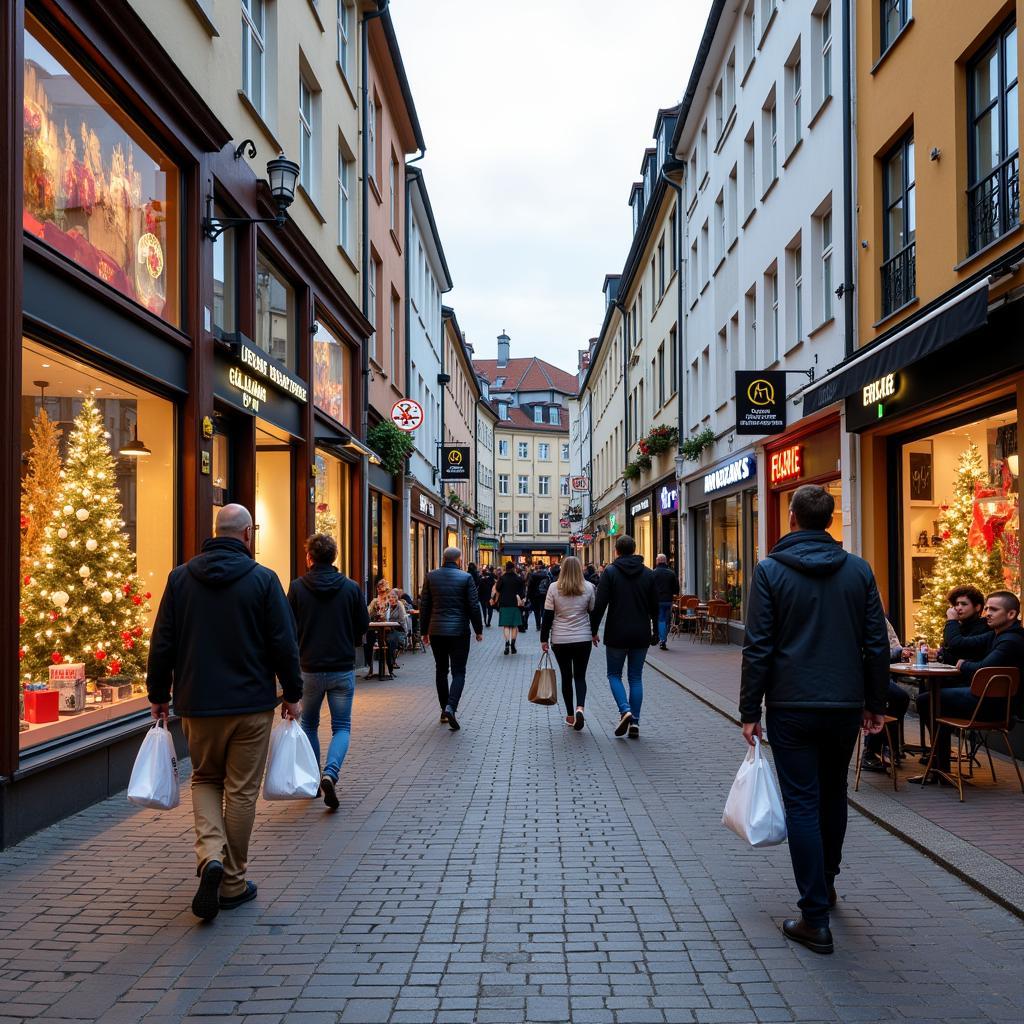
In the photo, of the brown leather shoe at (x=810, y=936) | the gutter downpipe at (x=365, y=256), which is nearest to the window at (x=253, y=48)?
the gutter downpipe at (x=365, y=256)

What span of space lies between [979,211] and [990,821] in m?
6.33

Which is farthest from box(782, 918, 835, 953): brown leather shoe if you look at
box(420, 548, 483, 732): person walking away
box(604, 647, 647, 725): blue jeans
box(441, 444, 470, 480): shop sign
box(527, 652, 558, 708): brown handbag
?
box(441, 444, 470, 480): shop sign

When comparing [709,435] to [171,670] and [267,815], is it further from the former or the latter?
[171,670]

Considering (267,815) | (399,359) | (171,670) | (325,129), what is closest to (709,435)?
(399,359)

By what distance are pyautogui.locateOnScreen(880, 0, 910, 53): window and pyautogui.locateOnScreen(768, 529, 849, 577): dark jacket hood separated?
9.93 meters

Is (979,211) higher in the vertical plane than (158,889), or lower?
higher

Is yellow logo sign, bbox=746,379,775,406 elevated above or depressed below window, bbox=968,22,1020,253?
below

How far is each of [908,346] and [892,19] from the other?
18.8 feet

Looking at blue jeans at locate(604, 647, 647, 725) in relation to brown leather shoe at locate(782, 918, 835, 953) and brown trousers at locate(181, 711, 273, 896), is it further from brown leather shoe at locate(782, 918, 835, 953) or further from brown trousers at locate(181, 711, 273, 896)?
brown leather shoe at locate(782, 918, 835, 953)

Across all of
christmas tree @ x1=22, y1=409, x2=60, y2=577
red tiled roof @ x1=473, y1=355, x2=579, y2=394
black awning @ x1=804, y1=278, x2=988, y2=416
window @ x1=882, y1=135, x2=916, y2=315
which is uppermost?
red tiled roof @ x1=473, y1=355, x2=579, y2=394

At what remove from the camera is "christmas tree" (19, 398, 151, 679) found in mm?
7910

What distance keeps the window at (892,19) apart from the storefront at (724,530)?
842cm

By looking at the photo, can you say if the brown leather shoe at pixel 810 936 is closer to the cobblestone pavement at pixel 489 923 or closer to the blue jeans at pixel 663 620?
the cobblestone pavement at pixel 489 923

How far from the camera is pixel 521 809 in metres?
7.45
